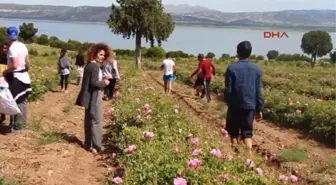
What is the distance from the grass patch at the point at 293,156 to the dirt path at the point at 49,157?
134 inches

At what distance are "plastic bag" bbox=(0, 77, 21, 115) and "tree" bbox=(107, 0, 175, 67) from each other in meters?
38.8

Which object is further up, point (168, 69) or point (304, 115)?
point (168, 69)

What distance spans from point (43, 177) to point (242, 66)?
2.79 metres

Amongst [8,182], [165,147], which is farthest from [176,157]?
[8,182]

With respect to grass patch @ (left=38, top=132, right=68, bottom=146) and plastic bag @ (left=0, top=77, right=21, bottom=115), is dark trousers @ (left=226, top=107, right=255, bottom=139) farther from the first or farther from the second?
plastic bag @ (left=0, top=77, right=21, bottom=115)

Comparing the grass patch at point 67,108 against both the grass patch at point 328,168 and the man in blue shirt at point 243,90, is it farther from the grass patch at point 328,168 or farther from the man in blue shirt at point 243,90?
the man in blue shirt at point 243,90

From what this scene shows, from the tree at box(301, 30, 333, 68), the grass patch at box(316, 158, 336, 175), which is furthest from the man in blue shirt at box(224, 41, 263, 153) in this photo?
the tree at box(301, 30, 333, 68)

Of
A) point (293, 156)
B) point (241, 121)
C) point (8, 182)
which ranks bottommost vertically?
point (293, 156)

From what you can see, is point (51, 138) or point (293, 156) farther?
point (293, 156)

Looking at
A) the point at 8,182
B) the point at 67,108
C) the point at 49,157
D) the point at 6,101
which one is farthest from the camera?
the point at 67,108

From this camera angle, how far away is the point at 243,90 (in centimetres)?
696

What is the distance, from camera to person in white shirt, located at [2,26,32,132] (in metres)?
8.50

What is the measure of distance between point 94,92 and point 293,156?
3.73 metres

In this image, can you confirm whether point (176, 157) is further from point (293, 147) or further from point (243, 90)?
point (293, 147)
